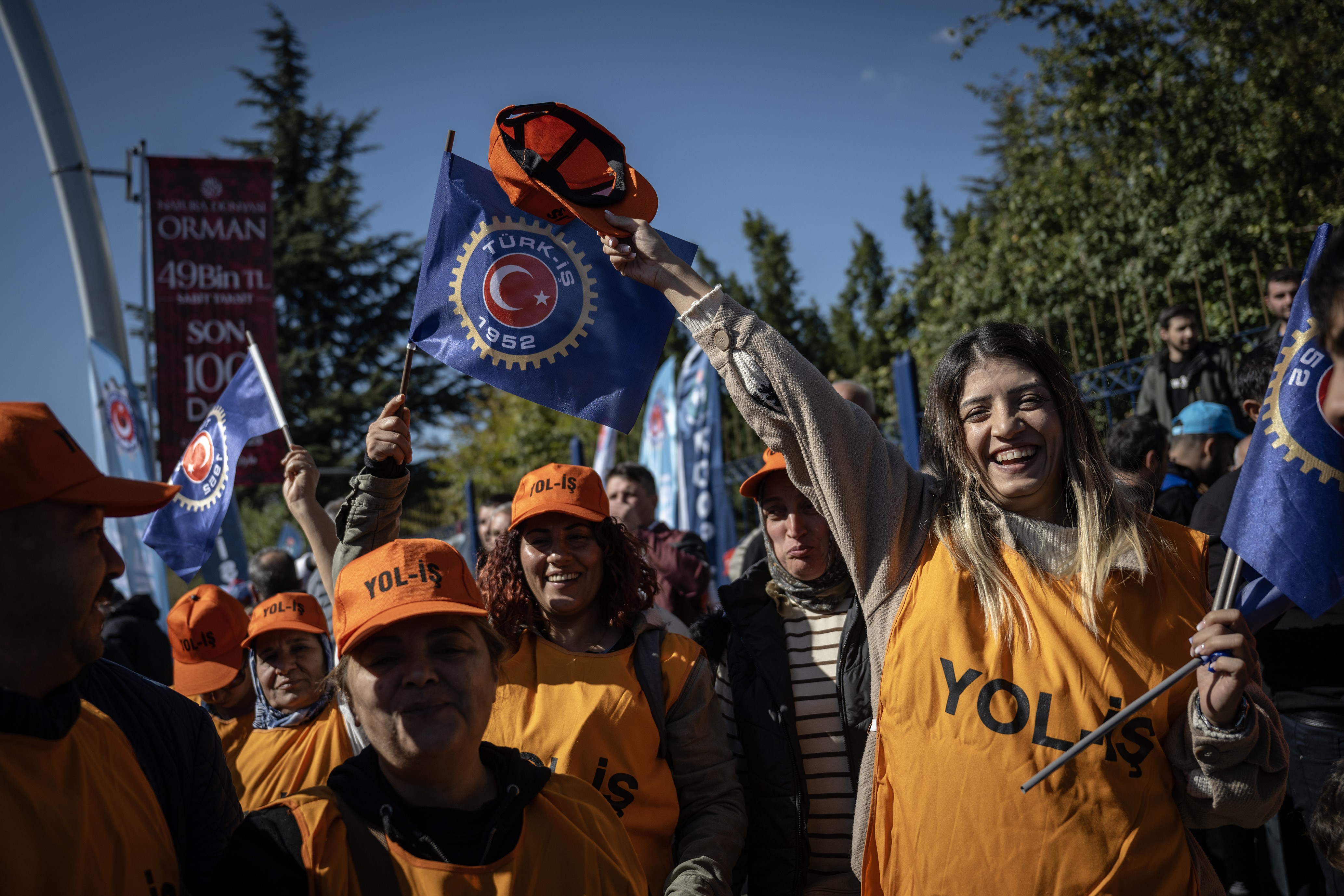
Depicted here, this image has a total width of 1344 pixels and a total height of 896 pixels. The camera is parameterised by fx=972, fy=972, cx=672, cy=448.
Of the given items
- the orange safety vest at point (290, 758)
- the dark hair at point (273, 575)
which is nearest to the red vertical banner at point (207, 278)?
the dark hair at point (273, 575)

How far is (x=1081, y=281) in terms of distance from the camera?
12.3m

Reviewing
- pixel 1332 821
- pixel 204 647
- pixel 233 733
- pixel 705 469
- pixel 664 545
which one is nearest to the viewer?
pixel 1332 821

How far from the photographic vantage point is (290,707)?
134 inches

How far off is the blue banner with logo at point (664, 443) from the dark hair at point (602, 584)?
500 centimetres

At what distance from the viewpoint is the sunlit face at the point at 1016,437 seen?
2215mm

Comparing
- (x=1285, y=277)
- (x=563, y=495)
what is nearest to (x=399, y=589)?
(x=563, y=495)

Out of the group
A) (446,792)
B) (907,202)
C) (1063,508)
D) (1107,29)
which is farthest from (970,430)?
(907,202)

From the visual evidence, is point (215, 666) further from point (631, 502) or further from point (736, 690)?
point (631, 502)

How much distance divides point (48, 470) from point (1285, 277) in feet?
18.9

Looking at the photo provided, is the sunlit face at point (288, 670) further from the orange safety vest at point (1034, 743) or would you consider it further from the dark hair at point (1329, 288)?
the dark hair at point (1329, 288)

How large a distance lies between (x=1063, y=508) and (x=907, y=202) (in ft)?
112

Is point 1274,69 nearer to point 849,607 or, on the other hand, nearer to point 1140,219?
point 1140,219

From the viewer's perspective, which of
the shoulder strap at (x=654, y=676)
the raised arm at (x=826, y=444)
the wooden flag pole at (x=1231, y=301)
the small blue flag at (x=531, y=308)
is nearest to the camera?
the raised arm at (x=826, y=444)

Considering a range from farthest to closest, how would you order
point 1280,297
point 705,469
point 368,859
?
1. point 705,469
2. point 1280,297
3. point 368,859
